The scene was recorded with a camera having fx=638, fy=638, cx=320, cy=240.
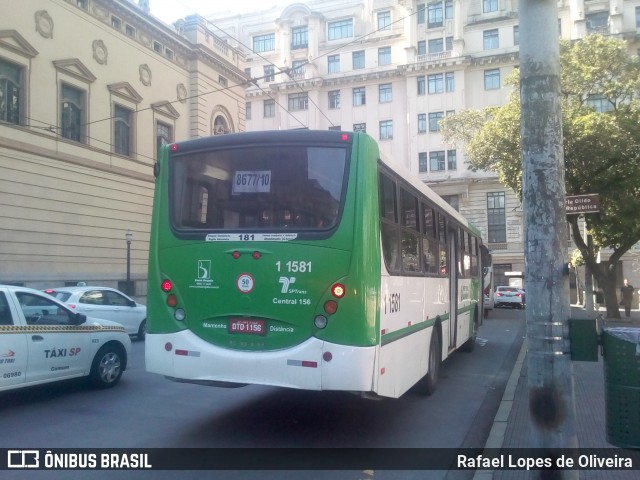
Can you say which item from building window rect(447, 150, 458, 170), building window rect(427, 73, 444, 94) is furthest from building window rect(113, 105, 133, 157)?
building window rect(427, 73, 444, 94)

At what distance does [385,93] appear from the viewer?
55.2 m

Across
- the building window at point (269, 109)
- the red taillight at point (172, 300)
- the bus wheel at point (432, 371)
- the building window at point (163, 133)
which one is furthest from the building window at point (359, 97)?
the red taillight at point (172, 300)

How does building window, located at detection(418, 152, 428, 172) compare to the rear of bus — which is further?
building window, located at detection(418, 152, 428, 172)

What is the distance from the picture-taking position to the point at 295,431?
24.6ft

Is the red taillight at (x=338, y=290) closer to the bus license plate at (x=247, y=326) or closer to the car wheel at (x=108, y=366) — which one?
the bus license plate at (x=247, y=326)

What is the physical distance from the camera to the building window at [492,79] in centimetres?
5197

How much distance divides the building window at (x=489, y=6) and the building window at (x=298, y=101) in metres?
16.6

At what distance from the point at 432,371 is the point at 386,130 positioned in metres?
46.9

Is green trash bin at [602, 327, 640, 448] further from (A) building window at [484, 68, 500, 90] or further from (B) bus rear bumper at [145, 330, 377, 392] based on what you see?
(A) building window at [484, 68, 500, 90]

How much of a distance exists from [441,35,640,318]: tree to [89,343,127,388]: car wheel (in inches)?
543

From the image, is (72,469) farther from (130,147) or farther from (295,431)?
(130,147)

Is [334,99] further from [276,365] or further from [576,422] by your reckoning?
[276,365]

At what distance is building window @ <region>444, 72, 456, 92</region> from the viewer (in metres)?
52.5

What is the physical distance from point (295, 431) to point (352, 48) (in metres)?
52.6
